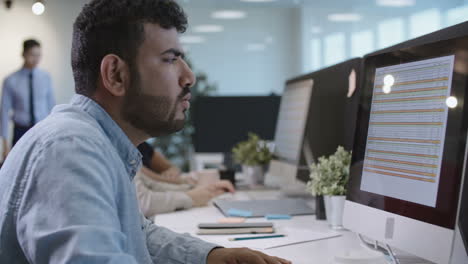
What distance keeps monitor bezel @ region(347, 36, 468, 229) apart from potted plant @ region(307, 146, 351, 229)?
0.25 m

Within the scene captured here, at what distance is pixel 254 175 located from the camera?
2.56m

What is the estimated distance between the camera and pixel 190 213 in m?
1.79

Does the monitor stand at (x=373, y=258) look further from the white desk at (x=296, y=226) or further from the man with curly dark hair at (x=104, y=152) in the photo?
the man with curly dark hair at (x=104, y=152)

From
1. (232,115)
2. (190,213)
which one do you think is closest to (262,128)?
(232,115)

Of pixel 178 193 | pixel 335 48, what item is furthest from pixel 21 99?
pixel 178 193

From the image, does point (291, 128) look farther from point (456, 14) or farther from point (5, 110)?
point (5, 110)

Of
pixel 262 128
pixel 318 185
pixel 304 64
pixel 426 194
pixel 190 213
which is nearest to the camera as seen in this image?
pixel 426 194

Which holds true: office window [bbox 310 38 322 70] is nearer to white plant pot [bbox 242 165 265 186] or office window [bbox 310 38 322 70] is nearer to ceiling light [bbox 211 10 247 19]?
ceiling light [bbox 211 10 247 19]

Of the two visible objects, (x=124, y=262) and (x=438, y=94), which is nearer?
(x=124, y=262)

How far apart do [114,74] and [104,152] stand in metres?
0.20

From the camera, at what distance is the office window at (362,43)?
5.70 metres

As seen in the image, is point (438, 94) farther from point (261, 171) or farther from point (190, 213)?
point (261, 171)

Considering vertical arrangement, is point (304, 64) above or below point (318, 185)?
above

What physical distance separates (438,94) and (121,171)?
557 millimetres
